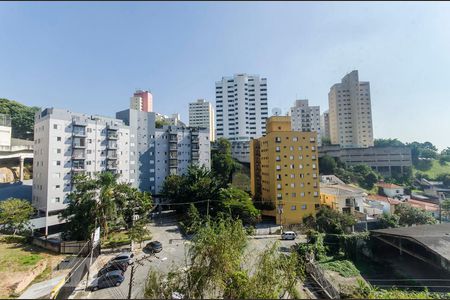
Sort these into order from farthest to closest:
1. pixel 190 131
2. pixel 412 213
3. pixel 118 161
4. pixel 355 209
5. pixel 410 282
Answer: pixel 190 131
pixel 118 161
pixel 355 209
pixel 412 213
pixel 410 282

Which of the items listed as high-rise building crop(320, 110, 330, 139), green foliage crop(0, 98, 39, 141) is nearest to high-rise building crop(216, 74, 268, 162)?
high-rise building crop(320, 110, 330, 139)

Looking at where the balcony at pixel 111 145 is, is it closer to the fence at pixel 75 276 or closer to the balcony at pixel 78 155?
the balcony at pixel 78 155

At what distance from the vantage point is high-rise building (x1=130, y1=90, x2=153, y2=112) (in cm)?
10688

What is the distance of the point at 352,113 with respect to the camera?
95.1 m

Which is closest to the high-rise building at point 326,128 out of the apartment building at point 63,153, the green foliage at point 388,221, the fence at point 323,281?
the green foliage at point 388,221

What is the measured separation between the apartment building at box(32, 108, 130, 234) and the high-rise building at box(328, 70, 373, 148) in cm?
8493

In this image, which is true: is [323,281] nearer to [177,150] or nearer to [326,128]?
[177,150]

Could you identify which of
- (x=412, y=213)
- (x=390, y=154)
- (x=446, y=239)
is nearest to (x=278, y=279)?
(x=446, y=239)

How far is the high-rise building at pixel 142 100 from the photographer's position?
107 metres

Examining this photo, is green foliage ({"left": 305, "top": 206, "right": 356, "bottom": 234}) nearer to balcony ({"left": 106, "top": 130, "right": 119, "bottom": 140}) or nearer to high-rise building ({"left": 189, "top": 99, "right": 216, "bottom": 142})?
balcony ({"left": 106, "top": 130, "right": 119, "bottom": 140})

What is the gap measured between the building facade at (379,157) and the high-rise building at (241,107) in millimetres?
27011

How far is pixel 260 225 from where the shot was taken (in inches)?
1502

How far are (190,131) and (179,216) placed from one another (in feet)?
66.5

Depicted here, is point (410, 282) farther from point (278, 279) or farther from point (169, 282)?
point (169, 282)
